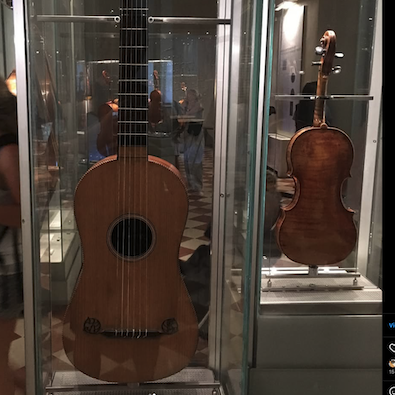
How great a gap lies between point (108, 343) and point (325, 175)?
2.92 feet

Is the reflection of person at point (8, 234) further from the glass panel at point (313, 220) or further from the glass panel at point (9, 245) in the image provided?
the glass panel at point (313, 220)

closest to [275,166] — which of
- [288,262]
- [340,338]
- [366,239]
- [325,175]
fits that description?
[325,175]

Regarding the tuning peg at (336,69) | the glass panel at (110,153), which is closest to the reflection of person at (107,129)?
the glass panel at (110,153)

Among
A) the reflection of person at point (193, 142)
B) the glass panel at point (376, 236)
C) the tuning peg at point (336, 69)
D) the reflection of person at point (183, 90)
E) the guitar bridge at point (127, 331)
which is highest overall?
the tuning peg at point (336, 69)

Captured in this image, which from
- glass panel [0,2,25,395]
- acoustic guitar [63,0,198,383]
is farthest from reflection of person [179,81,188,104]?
glass panel [0,2,25,395]

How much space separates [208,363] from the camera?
178cm

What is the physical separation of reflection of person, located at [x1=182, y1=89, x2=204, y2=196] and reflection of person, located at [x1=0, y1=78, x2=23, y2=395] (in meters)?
0.53

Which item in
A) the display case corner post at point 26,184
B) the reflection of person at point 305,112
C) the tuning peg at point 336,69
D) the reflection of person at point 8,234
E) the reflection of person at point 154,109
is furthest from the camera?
the reflection of person at point 305,112

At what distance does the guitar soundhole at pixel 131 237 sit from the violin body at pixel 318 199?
1.72ft

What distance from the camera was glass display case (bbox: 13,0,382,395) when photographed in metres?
1.39

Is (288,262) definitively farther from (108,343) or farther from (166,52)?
(166,52)

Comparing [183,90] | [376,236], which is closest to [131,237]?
[183,90]

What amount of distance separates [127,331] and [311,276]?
Answer: 0.77m

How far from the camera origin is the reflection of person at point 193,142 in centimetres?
164
